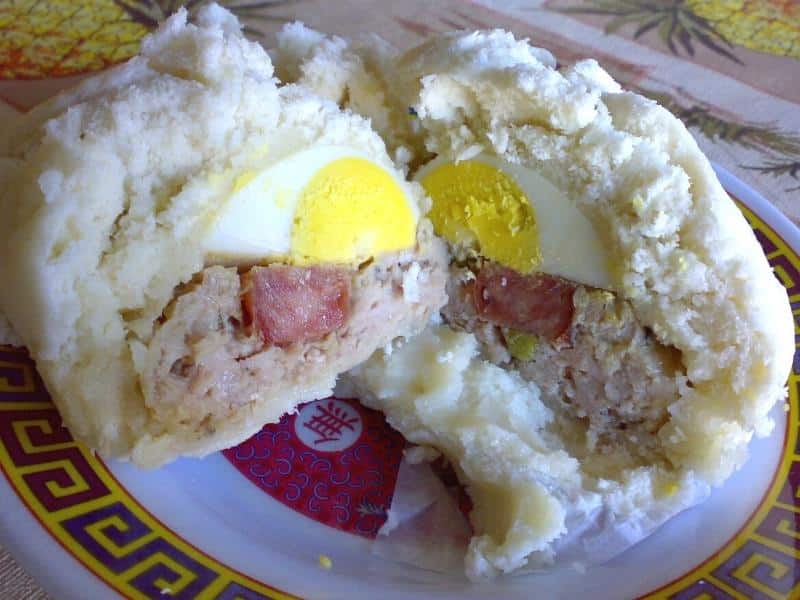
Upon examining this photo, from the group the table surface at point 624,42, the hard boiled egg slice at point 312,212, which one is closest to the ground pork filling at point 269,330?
the hard boiled egg slice at point 312,212

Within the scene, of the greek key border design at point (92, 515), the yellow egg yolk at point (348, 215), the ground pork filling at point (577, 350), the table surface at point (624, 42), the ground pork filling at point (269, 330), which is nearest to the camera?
the greek key border design at point (92, 515)

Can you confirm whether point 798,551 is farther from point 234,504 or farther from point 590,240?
point 234,504

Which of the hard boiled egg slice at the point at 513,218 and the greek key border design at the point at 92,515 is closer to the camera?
the greek key border design at the point at 92,515

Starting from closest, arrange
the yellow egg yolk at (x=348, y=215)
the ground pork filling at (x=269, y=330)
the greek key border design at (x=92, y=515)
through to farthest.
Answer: the greek key border design at (x=92, y=515), the ground pork filling at (x=269, y=330), the yellow egg yolk at (x=348, y=215)

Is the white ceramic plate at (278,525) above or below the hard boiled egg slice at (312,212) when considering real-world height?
below

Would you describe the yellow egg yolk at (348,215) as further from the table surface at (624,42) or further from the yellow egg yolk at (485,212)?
the table surface at (624,42)

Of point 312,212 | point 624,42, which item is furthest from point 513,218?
point 624,42

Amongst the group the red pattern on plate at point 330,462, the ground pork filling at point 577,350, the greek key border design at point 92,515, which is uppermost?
the ground pork filling at point 577,350

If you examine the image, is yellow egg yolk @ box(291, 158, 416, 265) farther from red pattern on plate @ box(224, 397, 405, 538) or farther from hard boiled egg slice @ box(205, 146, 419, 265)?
red pattern on plate @ box(224, 397, 405, 538)
